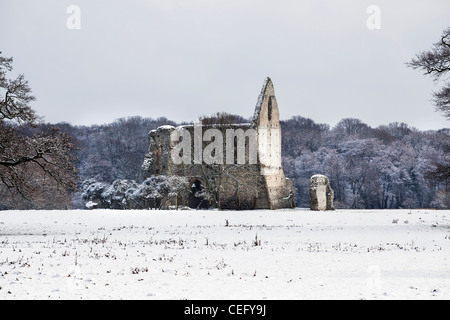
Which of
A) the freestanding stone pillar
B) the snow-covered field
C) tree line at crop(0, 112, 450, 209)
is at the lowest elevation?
the snow-covered field

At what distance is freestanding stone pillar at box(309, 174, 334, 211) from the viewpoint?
44250 mm

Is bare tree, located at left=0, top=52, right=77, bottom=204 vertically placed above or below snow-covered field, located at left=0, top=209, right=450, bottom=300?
above

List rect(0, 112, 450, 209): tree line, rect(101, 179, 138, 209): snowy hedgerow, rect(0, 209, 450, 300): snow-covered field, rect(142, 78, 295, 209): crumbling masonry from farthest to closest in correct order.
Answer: rect(0, 112, 450, 209): tree line → rect(101, 179, 138, 209): snowy hedgerow → rect(142, 78, 295, 209): crumbling masonry → rect(0, 209, 450, 300): snow-covered field

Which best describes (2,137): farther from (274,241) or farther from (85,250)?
(274,241)

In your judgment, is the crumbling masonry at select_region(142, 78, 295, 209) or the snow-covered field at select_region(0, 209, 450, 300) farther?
the crumbling masonry at select_region(142, 78, 295, 209)

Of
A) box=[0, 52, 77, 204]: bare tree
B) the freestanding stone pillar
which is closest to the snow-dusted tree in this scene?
the freestanding stone pillar

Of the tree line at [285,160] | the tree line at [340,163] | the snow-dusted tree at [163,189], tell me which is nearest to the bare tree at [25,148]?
the tree line at [285,160]

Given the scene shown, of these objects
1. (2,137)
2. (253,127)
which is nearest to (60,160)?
(2,137)

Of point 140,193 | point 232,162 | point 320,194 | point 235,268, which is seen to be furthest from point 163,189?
point 235,268

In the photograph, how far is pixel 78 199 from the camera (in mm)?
67250

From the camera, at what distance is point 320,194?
44.5 meters

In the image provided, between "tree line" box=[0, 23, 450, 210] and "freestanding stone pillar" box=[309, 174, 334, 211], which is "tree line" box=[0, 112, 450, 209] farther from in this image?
"freestanding stone pillar" box=[309, 174, 334, 211]

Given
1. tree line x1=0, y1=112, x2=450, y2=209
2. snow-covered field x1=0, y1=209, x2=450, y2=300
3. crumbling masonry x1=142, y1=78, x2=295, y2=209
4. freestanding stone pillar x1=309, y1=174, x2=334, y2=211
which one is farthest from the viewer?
tree line x1=0, y1=112, x2=450, y2=209

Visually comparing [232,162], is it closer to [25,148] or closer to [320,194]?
[320,194]
